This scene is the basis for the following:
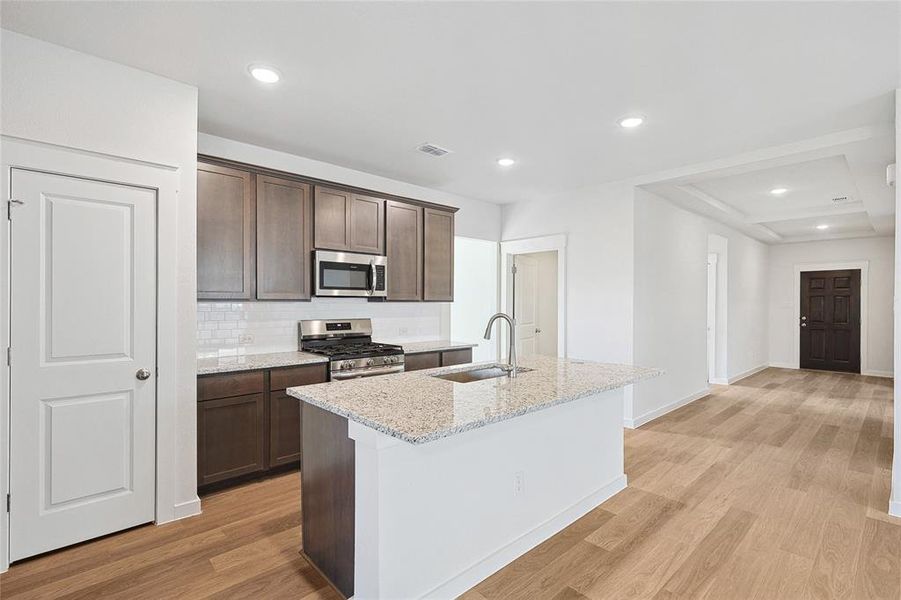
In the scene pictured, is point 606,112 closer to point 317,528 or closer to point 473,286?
point 317,528

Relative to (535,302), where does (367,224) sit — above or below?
Answer: above

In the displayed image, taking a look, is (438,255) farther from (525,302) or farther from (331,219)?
(525,302)

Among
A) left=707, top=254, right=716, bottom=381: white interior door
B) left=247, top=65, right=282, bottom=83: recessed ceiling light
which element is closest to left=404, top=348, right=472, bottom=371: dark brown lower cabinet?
left=247, top=65, right=282, bottom=83: recessed ceiling light

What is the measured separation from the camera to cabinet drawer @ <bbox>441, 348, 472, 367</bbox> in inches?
181

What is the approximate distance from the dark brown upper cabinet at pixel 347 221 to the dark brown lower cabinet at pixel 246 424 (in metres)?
1.19

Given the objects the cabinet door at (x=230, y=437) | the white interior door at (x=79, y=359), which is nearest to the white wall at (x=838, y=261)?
the cabinet door at (x=230, y=437)

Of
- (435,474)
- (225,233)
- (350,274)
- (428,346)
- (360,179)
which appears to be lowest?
(435,474)

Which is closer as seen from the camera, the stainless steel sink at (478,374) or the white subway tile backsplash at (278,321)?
the stainless steel sink at (478,374)

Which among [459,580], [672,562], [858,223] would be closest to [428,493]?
[459,580]

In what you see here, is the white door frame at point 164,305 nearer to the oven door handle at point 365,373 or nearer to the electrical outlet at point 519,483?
the oven door handle at point 365,373

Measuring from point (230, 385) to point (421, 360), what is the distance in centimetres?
177

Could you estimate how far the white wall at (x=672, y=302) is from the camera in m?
4.88

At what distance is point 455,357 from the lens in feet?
15.6

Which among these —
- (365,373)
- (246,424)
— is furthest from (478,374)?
(246,424)
